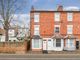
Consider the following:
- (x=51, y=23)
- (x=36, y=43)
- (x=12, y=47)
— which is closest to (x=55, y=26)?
(x=51, y=23)

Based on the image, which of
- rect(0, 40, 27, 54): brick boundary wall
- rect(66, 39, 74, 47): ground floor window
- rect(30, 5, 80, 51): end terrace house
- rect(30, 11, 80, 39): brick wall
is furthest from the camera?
rect(30, 11, 80, 39): brick wall

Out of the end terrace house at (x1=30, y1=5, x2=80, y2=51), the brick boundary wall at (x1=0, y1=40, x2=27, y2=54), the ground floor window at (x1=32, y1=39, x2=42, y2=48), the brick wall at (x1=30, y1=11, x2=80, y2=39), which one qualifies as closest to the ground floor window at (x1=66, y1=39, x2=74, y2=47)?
the end terrace house at (x1=30, y1=5, x2=80, y2=51)

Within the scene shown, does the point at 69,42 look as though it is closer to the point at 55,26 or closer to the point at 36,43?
the point at 55,26

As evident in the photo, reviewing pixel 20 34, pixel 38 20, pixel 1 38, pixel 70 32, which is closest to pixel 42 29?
pixel 38 20

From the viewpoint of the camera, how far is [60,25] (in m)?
75.1

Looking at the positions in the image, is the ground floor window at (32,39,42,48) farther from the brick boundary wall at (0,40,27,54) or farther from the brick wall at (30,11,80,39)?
the brick boundary wall at (0,40,27,54)

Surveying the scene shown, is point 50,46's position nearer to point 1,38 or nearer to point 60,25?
point 60,25

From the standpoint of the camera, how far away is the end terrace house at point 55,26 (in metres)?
73.9

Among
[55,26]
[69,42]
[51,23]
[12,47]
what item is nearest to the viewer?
[12,47]

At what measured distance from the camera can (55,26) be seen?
246 ft

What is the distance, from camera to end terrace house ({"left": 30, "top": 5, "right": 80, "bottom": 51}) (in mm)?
73875

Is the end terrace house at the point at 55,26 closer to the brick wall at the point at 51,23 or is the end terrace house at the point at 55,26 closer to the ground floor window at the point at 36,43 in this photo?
the brick wall at the point at 51,23

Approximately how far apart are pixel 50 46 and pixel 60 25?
234 inches

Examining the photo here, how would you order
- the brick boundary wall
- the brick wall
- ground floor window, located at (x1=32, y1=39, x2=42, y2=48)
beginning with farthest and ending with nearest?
1. the brick wall
2. ground floor window, located at (x1=32, y1=39, x2=42, y2=48)
3. the brick boundary wall
